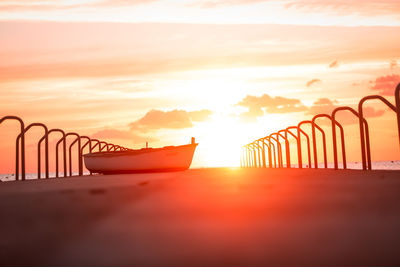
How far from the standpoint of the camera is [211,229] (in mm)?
3289

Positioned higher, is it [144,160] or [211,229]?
[144,160]

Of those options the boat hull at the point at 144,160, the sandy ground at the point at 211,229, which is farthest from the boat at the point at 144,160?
the sandy ground at the point at 211,229

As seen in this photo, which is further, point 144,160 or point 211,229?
point 144,160

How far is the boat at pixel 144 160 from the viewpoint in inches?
588

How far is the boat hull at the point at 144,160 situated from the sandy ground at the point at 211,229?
10.3 m

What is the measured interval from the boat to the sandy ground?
1032 centimetres

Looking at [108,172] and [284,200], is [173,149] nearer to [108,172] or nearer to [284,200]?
[108,172]

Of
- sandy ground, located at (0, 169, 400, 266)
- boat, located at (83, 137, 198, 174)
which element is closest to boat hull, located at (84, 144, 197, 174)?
boat, located at (83, 137, 198, 174)

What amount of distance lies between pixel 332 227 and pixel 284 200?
0.80 m

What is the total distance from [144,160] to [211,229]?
11708 mm

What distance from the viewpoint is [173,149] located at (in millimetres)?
15203

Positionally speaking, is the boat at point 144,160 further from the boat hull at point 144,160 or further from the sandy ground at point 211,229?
the sandy ground at point 211,229

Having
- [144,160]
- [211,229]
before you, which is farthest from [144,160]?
[211,229]

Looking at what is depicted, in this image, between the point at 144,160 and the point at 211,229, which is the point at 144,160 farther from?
the point at 211,229
